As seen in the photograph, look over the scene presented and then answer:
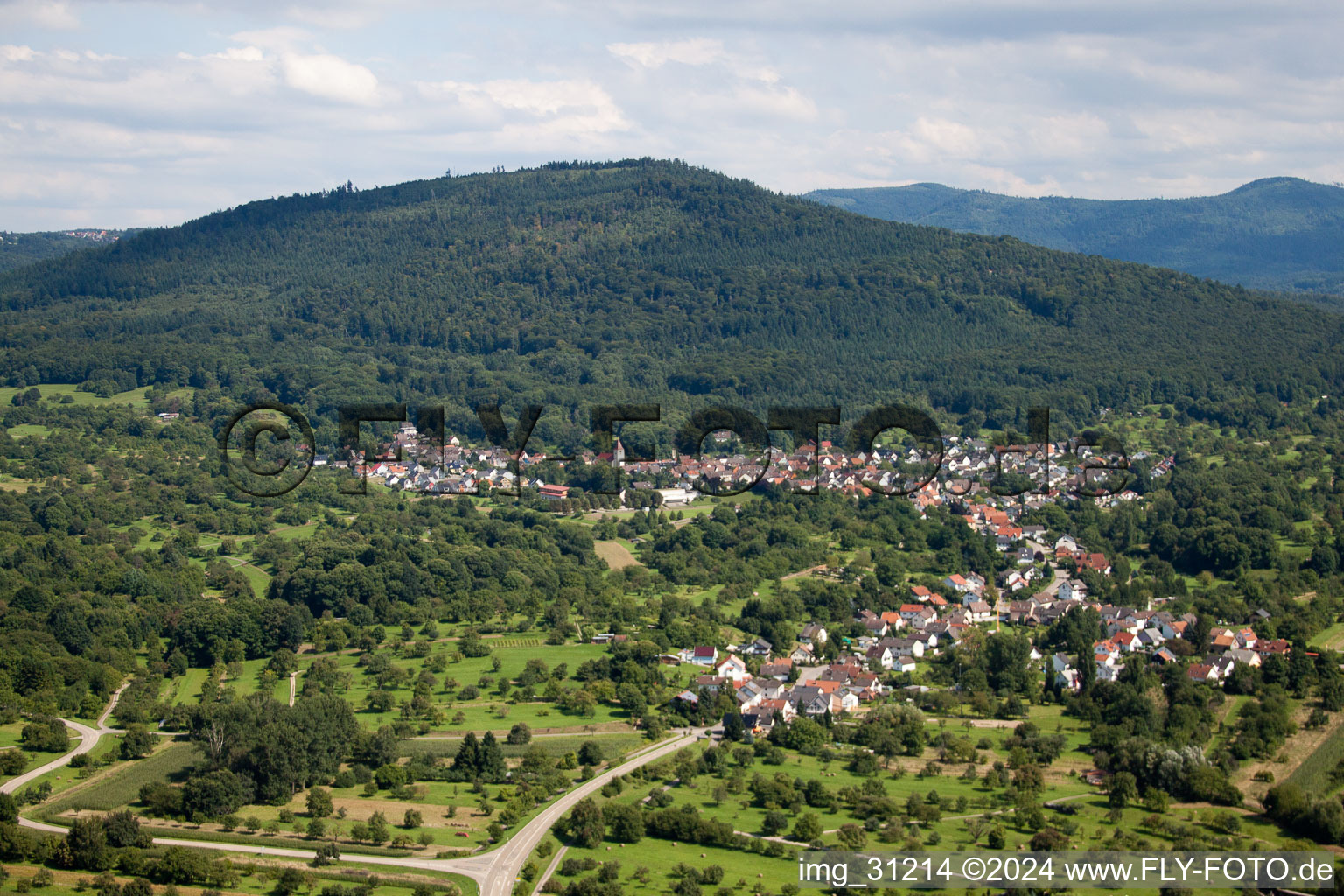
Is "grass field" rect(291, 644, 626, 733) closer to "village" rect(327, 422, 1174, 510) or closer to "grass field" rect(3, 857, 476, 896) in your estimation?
"grass field" rect(3, 857, 476, 896)

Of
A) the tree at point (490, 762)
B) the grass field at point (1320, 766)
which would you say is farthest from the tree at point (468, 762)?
the grass field at point (1320, 766)

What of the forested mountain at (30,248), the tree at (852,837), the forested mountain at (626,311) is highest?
the forested mountain at (30,248)

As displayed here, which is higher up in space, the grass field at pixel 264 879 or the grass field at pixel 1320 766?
the grass field at pixel 1320 766

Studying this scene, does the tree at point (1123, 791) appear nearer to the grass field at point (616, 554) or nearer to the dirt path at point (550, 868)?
the dirt path at point (550, 868)

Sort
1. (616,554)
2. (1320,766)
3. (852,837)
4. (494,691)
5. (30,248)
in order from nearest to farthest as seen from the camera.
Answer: (852,837) → (1320,766) → (494,691) → (616,554) → (30,248)

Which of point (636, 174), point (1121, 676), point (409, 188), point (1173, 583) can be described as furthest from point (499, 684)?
point (409, 188)

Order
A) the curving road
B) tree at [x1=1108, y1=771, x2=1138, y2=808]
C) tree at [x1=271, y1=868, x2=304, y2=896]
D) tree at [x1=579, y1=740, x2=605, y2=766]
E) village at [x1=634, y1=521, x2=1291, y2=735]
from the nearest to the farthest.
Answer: tree at [x1=271, y1=868, x2=304, y2=896], the curving road, tree at [x1=1108, y1=771, x2=1138, y2=808], tree at [x1=579, y1=740, x2=605, y2=766], village at [x1=634, y1=521, x2=1291, y2=735]

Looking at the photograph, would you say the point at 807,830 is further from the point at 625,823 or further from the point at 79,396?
the point at 79,396

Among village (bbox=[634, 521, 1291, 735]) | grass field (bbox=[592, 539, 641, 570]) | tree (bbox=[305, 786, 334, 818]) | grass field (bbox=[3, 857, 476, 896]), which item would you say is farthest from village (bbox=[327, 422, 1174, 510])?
grass field (bbox=[3, 857, 476, 896])

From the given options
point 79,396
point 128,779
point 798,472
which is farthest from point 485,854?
point 79,396
